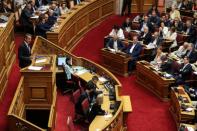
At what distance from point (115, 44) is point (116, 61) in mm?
701

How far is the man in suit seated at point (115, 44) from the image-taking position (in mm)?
12719

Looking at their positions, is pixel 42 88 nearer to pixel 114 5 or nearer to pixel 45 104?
pixel 45 104

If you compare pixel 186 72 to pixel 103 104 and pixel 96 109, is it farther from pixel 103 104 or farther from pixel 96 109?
pixel 96 109

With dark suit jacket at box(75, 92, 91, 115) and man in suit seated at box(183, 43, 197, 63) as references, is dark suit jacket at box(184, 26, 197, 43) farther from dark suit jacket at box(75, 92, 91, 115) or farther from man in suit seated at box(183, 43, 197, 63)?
dark suit jacket at box(75, 92, 91, 115)

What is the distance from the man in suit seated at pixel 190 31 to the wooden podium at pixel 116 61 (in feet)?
7.23

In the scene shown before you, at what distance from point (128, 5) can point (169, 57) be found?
6.09 metres

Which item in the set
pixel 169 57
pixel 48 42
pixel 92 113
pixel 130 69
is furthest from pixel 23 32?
pixel 92 113

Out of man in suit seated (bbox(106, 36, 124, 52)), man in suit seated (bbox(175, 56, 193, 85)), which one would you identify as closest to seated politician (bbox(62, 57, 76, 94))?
man in suit seated (bbox(106, 36, 124, 52))

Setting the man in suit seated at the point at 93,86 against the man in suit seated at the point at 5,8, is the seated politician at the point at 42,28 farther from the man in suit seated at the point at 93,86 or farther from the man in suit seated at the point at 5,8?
the man in suit seated at the point at 93,86

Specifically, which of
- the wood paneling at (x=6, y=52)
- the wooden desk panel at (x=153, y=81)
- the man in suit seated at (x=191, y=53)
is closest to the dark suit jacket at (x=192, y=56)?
the man in suit seated at (x=191, y=53)

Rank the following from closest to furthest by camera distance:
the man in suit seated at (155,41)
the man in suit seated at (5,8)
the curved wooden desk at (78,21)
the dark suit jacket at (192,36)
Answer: the curved wooden desk at (78,21)
the man in suit seated at (155,41)
the dark suit jacket at (192,36)
the man in suit seated at (5,8)

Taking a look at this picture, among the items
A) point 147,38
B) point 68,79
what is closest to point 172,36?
point 147,38

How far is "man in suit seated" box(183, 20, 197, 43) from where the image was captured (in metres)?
12.9

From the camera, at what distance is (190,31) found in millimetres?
13336
